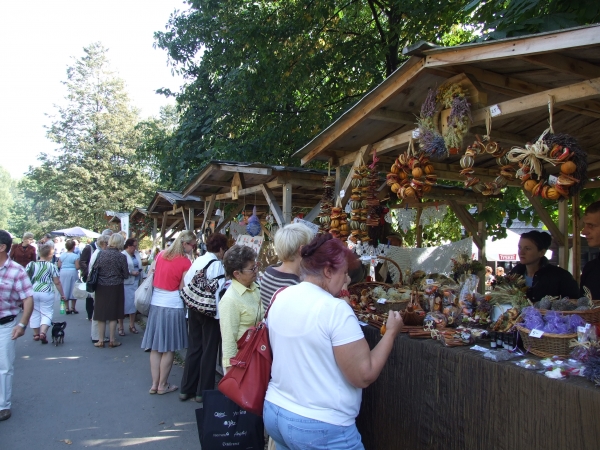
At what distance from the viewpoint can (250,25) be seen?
30.1ft

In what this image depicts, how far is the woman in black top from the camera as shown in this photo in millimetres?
4008

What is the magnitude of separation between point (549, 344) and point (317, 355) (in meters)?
1.32

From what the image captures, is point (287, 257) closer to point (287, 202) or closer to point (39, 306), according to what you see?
point (287, 202)

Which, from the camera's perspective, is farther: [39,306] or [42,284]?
[42,284]

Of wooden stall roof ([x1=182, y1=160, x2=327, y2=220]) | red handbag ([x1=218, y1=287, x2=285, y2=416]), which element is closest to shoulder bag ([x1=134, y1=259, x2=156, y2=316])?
wooden stall roof ([x1=182, y1=160, x2=327, y2=220])

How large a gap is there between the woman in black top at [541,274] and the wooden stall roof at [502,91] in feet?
3.49

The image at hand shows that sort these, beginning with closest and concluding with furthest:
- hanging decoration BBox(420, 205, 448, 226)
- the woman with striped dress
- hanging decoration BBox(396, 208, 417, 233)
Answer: the woman with striped dress
hanging decoration BBox(420, 205, 448, 226)
hanging decoration BBox(396, 208, 417, 233)

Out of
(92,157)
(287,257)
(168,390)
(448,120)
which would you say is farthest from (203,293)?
(92,157)

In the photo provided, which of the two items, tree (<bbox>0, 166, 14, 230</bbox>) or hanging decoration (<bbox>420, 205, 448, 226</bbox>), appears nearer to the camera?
hanging decoration (<bbox>420, 205, 448, 226</bbox>)

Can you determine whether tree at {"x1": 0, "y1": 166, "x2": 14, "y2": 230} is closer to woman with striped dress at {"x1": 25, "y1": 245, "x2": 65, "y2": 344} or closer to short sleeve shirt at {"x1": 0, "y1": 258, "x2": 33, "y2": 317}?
woman with striped dress at {"x1": 25, "y1": 245, "x2": 65, "y2": 344}

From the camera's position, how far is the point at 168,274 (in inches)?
221

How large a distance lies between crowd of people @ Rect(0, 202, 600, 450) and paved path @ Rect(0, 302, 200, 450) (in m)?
0.32

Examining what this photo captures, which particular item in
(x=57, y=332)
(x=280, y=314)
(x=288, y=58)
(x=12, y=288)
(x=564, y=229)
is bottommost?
(x=57, y=332)

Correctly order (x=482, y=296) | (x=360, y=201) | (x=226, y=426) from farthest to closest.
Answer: (x=360, y=201)
(x=482, y=296)
(x=226, y=426)
